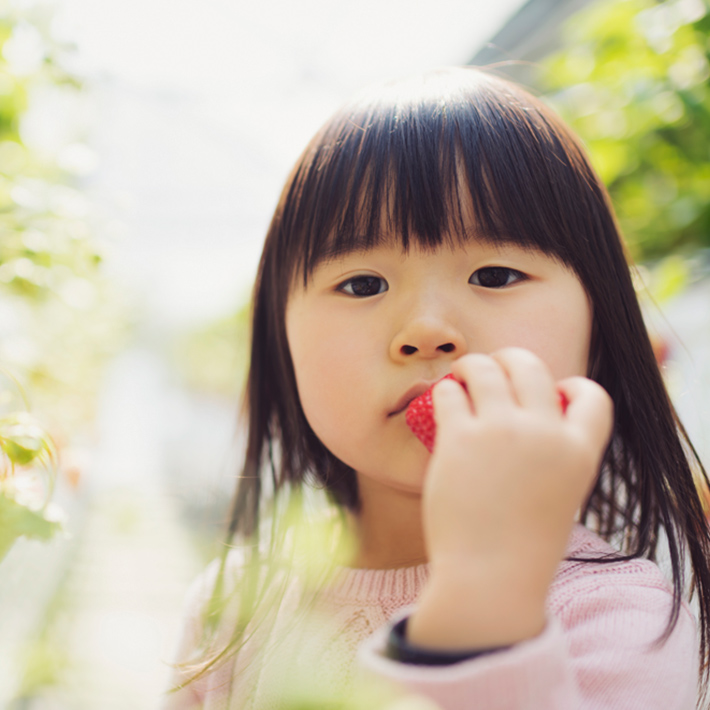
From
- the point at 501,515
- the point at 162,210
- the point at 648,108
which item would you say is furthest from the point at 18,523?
the point at 162,210

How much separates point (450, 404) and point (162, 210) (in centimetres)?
447

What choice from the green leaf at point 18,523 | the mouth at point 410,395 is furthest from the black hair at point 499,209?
the green leaf at point 18,523

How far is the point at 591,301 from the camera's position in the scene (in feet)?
2.38

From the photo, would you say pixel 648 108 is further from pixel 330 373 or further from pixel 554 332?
pixel 330 373

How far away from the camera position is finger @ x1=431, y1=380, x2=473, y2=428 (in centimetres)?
45

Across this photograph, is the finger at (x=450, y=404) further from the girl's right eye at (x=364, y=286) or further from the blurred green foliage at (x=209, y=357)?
the blurred green foliage at (x=209, y=357)

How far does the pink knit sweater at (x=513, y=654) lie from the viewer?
1.34 ft

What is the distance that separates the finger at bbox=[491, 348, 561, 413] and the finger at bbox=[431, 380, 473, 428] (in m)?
0.04

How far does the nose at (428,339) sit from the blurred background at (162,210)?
0.38m

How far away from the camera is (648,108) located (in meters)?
1.39

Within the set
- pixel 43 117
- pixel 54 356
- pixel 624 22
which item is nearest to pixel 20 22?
pixel 43 117

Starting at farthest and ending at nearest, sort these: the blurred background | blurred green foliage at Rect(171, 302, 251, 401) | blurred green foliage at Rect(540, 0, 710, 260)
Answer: blurred green foliage at Rect(171, 302, 251, 401) → blurred green foliage at Rect(540, 0, 710, 260) → the blurred background

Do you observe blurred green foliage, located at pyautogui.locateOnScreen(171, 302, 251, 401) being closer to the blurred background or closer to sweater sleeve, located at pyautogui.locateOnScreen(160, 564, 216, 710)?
the blurred background

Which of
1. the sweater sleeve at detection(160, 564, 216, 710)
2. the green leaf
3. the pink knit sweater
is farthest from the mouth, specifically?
the sweater sleeve at detection(160, 564, 216, 710)
